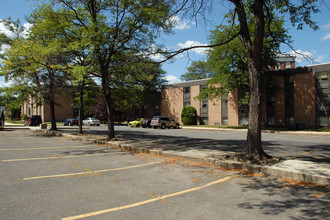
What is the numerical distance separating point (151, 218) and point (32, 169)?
15.7 feet

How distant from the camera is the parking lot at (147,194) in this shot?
12.7 ft

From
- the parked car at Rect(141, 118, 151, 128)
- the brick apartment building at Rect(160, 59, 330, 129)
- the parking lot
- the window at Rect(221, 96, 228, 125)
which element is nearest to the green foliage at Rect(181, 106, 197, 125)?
the brick apartment building at Rect(160, 59, 330, 129)

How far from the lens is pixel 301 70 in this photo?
2916cm

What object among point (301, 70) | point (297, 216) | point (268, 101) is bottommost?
point (297, 216)

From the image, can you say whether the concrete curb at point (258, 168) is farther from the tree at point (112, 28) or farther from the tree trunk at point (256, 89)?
the tree at point (112, 28)

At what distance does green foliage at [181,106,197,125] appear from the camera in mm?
39250

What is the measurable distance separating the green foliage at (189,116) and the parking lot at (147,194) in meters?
32.0

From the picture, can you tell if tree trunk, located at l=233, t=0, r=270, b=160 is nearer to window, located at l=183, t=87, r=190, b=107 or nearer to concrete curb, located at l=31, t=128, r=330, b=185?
concrete curb, located at l=31, t=128, r=330, b=185

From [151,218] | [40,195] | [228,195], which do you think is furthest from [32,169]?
[228,195]

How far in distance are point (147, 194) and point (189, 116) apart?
114 ft

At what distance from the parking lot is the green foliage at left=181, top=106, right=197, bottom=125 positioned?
1259 inches

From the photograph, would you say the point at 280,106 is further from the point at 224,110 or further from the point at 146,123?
the point at 146,123

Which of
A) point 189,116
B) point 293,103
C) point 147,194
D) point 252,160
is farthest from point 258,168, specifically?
point 189,116

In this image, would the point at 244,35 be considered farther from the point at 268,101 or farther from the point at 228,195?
the point at 268,101
